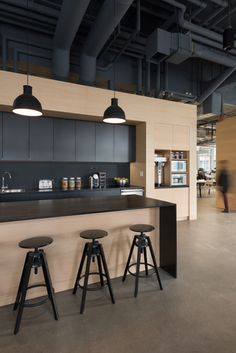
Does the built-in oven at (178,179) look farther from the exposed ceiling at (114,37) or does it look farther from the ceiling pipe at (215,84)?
the ceiling pipe at (215,84)

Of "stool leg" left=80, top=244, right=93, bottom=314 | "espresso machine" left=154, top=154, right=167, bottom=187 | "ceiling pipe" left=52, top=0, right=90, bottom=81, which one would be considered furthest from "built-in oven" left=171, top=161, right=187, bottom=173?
"stool leg" left=80, top=244, right=93, bottom=314

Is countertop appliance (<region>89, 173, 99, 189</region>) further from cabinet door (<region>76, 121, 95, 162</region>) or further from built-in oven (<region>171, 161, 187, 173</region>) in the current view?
built-in oven (<region>171, 161, 187, 173</region>)

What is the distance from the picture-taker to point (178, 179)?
234 inches

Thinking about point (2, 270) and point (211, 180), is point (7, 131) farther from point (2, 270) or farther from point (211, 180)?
point (211, 180)

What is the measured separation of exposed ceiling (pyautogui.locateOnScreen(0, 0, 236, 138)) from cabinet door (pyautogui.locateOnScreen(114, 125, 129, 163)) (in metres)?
1.03

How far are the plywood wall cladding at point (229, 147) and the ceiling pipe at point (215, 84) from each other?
1.58 m

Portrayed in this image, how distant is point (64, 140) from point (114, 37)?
2.29m

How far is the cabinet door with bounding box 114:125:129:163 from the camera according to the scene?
543 cm

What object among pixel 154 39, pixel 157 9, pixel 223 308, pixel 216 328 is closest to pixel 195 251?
pixel 223 308

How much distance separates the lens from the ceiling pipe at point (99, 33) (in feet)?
10.8

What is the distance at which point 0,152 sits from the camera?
4234 mm

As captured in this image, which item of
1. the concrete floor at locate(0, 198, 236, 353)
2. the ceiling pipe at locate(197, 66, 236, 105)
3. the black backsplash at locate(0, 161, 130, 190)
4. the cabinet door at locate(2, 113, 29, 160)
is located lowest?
the concrete floor at locate(0, 198, 236, 353)

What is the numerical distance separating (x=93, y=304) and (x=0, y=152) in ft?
11.0

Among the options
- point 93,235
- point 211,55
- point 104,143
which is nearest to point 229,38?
point 211,55
